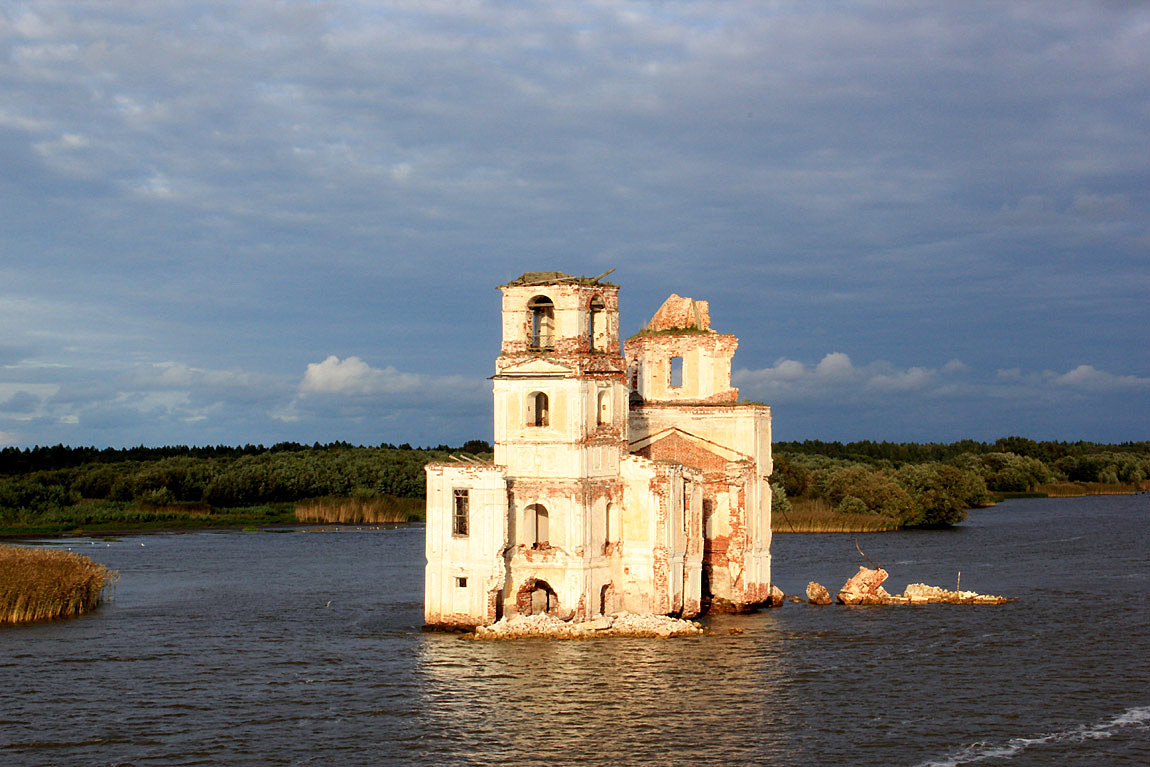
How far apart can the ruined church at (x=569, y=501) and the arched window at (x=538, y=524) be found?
1.8 inches

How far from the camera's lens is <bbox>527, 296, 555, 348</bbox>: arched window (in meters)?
42.9

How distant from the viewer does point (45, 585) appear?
45906 millimetres

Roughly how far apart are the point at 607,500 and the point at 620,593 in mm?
3143

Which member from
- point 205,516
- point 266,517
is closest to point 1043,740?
point 205,516

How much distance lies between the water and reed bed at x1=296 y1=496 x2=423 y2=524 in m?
40.1

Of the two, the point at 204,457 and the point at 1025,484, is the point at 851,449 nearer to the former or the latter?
the point at 1025,484

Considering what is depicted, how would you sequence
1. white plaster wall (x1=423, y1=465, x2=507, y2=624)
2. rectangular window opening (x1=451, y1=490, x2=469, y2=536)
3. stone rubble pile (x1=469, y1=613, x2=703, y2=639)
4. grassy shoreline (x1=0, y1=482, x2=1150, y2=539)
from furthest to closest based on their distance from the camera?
grassy shoreline (x1=0, y1=482, x2=1150, y2=539) → rectangular window opening (x1=451, y1=490, x2=469, y2=536) → stone rubble pile (x1=469, y1=613, x2=703, y2=639) → white plaster wall (x1=423, y1=465, x2=507, y2=624)

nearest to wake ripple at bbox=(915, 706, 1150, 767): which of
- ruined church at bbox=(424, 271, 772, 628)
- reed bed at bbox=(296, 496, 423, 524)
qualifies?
ruined church at bbox=(424, 271, 772, 628)

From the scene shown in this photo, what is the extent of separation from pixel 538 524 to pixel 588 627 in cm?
469

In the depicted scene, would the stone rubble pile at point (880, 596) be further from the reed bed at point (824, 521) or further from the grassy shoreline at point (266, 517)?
the grassy shoreline at point (266, 517)

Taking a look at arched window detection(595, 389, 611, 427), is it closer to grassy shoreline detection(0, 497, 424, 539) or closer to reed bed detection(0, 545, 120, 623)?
reed bed detection(0, 545, 120, 623)

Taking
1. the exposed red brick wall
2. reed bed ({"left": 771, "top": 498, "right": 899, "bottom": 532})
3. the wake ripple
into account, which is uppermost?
the exposed red brick wall

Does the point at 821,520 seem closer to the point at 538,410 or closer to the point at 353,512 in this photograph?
the point at 353,512

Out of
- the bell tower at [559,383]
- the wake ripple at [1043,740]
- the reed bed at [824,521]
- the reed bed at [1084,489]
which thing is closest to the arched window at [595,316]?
the bell tower at [559,383]
